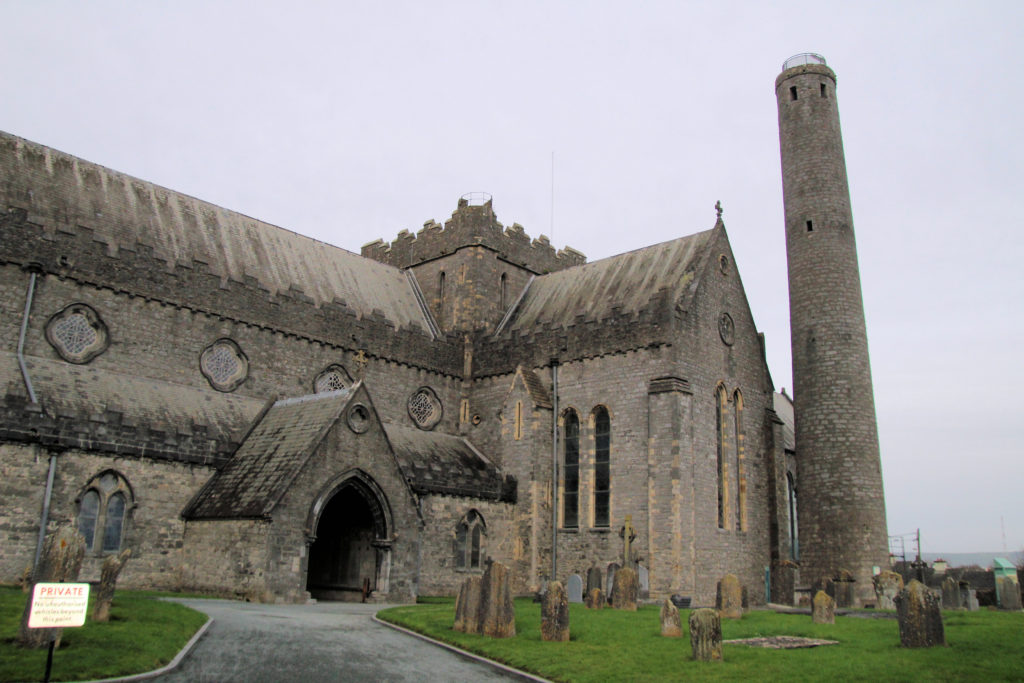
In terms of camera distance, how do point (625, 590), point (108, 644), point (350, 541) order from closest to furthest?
point (108, 644)
point (625, 590)
point (350, 541)

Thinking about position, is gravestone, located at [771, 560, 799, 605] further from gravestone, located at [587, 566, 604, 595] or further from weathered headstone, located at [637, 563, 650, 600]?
gravestone, located at [587, 566, 604, 595]

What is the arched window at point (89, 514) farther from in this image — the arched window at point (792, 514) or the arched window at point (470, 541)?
the arched window at point (792, 514)

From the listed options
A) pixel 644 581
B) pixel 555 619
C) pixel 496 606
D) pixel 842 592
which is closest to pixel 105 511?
pixel 496 606

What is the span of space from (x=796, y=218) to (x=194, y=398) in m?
22.6

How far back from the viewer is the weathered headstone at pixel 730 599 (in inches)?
821

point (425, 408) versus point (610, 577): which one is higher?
point (425, 408)

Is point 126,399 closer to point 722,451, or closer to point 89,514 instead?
point 89,514

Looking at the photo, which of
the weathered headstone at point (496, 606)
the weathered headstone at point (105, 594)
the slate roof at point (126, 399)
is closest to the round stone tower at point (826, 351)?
the weathered headstone at point (496, 606)

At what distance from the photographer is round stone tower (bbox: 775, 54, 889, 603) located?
98.0 feet

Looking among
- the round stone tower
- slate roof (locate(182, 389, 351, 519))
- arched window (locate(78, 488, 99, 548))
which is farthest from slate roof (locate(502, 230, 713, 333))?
arched window (locate(78, 488, 99, 548))

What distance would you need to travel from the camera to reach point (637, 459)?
28359 millimetres

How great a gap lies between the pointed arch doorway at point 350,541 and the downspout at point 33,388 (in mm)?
6112

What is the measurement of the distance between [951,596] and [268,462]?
19.6 metres

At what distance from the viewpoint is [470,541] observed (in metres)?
28.7
